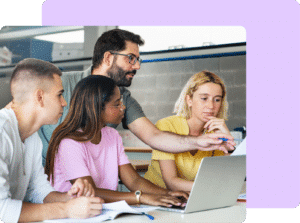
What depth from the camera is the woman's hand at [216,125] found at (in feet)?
3.89

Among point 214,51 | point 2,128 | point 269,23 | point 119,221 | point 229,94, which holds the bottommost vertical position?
point 119,221

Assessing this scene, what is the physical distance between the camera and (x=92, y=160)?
105 cm

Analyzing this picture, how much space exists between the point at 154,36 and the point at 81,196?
0.55 m

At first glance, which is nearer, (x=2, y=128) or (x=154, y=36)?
(x=2, y=128)

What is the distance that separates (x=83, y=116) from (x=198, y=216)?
1.21 feet

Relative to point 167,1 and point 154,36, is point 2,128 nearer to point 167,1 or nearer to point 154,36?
point 154,36

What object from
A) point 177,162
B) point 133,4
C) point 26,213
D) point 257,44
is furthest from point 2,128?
point 257,44

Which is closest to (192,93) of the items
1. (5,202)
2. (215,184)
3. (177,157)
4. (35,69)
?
(177,157)

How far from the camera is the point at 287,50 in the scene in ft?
4.34

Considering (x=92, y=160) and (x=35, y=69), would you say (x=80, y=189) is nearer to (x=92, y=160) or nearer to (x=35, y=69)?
(x=92, y=160)

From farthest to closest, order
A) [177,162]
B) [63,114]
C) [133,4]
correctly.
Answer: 1. [133,4]
2. [177,162]
3. [63,114]

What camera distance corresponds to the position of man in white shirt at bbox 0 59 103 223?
83 cm

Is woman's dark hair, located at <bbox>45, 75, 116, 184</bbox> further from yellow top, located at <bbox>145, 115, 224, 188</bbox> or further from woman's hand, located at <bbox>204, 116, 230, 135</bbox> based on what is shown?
woman's hand, located at <bbox>204, 116, 230, 135</bbox>

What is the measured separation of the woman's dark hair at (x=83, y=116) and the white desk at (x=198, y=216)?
0.25m
